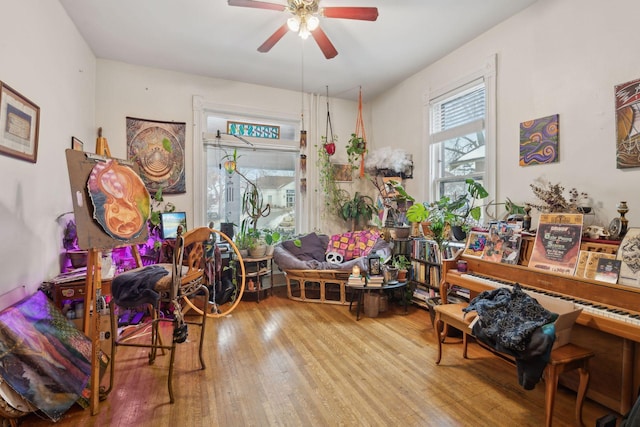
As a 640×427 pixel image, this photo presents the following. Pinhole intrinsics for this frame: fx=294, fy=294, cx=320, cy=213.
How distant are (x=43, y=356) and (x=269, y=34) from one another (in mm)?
3179

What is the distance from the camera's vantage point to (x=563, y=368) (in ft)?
4.93

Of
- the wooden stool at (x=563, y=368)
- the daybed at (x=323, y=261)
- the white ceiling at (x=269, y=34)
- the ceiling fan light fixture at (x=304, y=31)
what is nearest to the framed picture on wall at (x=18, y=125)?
the white ceiling at (x=269, y=34)

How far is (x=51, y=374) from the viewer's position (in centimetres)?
169

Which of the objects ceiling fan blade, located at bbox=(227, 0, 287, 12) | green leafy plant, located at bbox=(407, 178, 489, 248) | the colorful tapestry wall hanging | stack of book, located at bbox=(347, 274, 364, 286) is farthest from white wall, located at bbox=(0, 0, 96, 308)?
green leafy plant, located at bbox=(407, 178, 489, 248)

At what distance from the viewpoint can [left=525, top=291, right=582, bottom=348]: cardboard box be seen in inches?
60.8

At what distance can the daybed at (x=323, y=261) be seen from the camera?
3.61 metres

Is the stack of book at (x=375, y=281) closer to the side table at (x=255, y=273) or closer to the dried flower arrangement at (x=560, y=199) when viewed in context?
the side table at (x=255, y=273)

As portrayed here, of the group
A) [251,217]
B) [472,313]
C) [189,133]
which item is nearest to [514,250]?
[472,313]

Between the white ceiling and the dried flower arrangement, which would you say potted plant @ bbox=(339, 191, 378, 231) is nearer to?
the white ceiling

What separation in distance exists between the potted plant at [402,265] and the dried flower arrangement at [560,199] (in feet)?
4.71

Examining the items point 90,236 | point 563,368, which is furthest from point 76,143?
point 563,368

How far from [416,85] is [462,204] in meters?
1.89

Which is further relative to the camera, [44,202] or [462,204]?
[462,204]

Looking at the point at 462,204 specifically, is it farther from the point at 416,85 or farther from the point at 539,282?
the point at 416,85
